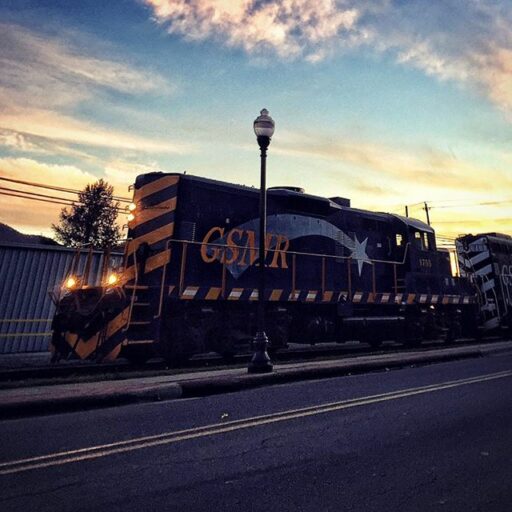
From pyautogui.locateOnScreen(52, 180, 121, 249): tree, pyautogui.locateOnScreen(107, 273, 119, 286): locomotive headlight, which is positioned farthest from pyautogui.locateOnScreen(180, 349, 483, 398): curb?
pyautogui.locateOnScreen(52, 180, 121, 249): tree

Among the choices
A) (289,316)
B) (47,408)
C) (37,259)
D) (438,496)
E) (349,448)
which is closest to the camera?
(438,496)

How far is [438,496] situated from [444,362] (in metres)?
8.08

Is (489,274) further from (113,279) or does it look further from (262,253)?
(113,279)

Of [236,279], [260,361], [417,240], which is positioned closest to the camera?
[260,361]

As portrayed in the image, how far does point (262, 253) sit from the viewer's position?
314 inches

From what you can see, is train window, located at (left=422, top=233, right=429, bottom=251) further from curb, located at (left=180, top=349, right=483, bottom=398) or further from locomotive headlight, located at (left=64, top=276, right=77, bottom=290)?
locomotive headlight, located at (left=64, top=276, right=77, bottom=290)

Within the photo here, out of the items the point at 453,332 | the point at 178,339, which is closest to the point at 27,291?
the point at 178,339

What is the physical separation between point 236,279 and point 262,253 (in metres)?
2.14

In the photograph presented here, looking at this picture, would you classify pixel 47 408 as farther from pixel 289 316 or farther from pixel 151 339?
pixel 289 316

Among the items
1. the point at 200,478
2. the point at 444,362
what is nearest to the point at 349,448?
the point at 200,478

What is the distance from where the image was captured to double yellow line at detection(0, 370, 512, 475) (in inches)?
124

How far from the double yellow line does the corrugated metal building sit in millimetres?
10948

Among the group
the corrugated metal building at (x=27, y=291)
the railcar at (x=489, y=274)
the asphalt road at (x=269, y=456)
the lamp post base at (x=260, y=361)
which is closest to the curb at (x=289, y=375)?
the lamp post base at (x=260, y=361)

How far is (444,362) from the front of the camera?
9.77 m
